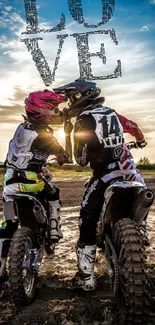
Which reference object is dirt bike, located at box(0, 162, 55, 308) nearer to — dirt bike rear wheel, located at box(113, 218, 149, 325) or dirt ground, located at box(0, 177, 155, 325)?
dirt ground, located at box(0, 177, 155, 325)

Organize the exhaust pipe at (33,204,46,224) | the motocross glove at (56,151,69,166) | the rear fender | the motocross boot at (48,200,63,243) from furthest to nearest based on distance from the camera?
the motocross boot at (48,200,63,243), the motocross glove at (56,151,69,166), the exhaust pipe at (33,204,46,224), the rear fender

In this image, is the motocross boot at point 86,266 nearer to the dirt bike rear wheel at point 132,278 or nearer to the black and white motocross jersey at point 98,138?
the dirt bike rear wheel at point 132,278

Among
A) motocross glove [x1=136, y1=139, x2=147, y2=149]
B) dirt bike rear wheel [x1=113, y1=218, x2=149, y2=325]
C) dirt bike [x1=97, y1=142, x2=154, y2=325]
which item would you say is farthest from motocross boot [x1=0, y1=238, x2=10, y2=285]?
motocross glove [x1=136, y1=139, x2=147, y2=149]

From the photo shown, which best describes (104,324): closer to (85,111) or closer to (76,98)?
(85,111)

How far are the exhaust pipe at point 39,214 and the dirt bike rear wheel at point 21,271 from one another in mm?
314

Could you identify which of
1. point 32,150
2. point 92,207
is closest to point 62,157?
point 32,150

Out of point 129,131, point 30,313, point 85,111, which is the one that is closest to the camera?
point 30,313

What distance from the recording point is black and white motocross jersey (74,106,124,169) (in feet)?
12.3

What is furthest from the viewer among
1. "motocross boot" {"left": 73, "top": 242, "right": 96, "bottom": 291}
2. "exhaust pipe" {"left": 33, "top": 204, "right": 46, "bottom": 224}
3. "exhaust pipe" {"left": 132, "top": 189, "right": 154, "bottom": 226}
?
"exhaust pipe" {"left": 33, "top": 204, "right": 46, "bottom": 224}

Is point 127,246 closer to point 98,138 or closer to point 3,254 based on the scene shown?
point 98,138

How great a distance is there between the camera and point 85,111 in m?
3.89

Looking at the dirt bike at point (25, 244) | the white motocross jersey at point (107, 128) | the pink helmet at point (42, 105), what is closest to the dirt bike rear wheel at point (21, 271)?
the dirt bike at point (25, 244)

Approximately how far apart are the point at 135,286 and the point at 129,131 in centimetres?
206

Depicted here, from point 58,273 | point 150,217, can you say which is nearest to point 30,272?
point 58,273
